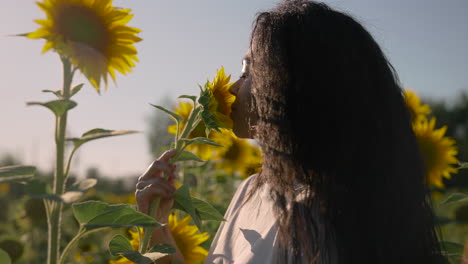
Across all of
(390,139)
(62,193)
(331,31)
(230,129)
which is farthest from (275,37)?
(62,193)

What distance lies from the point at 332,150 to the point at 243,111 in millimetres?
241

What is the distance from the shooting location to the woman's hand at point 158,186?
40.6 inches

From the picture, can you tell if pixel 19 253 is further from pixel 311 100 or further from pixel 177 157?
pixel 311 100

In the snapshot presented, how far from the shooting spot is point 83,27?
90 cm

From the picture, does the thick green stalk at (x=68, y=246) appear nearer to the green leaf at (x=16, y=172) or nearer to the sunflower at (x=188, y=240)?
the green leaf at (x=16, y=172)

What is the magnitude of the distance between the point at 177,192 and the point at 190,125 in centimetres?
16

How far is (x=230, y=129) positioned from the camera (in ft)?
3.99

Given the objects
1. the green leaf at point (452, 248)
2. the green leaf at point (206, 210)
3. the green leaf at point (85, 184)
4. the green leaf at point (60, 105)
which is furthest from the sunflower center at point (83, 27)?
the green leaf at point (452, 248)

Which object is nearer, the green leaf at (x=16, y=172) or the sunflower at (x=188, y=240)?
the green leaf at (x=16, y=172)

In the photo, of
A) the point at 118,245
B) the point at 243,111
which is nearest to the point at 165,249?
the point at 118,245

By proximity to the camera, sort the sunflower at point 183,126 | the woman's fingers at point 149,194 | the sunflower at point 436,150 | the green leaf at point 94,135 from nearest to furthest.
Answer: the green leaf at point 94,135 < the woman's fingers at point 149,194 < the sunflower at point 183,126 < the sunflower at point 436,150

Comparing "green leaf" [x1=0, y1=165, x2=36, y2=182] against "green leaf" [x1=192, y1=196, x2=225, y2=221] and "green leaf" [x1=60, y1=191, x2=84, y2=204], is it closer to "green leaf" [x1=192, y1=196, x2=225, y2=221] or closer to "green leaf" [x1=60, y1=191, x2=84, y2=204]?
"green leaf" [x1=60, y1=191, x2=84, y2=204]

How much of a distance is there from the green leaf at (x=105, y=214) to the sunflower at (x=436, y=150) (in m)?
1.75

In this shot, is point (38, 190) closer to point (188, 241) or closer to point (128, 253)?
point (128, 253)
